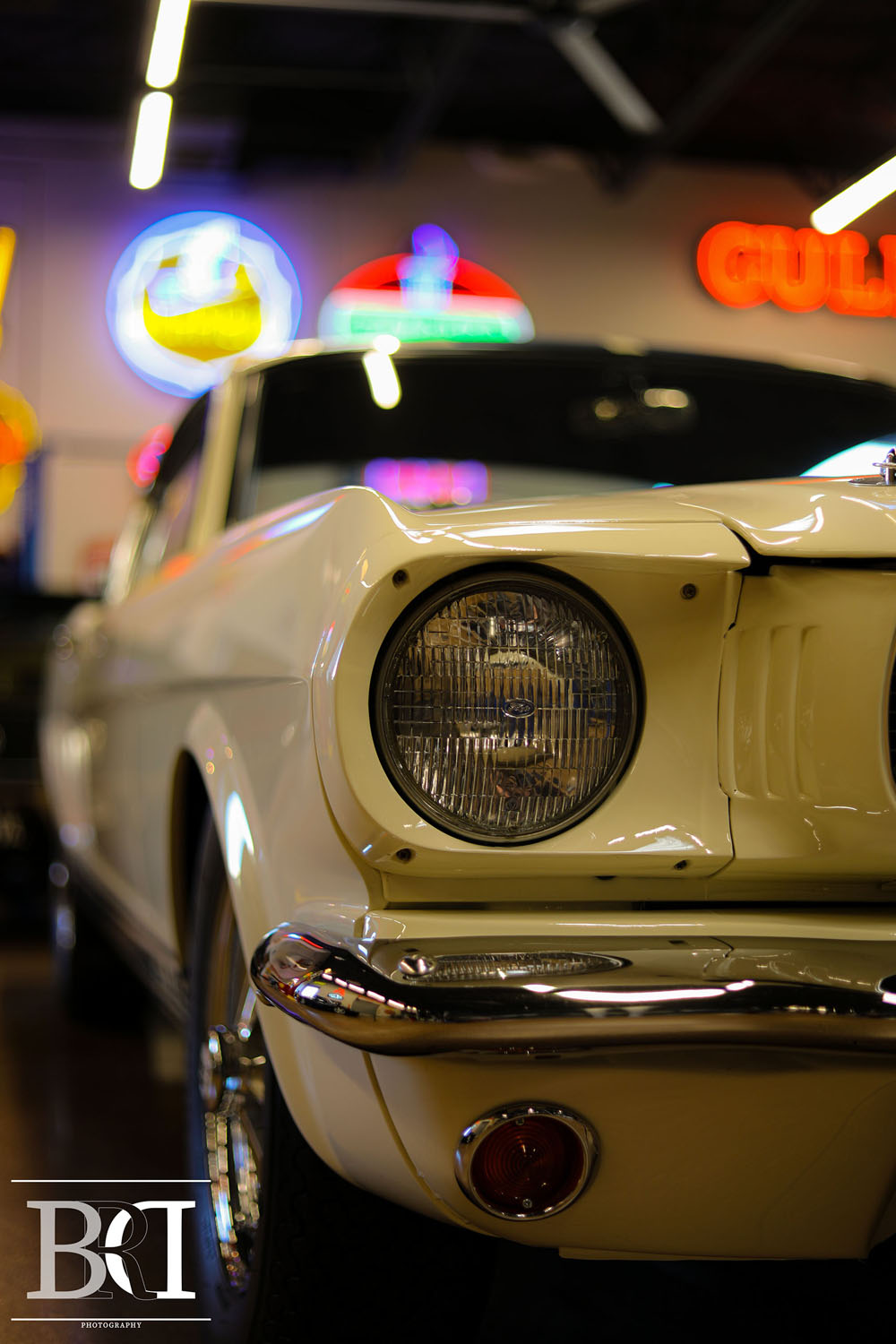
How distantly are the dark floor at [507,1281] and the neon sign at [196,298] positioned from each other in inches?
281

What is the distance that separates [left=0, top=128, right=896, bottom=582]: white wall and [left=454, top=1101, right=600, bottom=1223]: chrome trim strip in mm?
8232

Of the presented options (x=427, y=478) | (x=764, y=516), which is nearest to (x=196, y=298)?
(x=427, y=478)

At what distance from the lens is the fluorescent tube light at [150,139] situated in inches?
249

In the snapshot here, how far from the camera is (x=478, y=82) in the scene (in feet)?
29.1

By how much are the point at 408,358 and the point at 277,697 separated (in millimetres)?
1070

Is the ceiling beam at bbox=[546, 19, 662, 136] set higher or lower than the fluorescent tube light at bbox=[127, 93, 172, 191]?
higher

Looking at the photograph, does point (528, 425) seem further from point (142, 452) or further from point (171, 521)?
point (142, 452)

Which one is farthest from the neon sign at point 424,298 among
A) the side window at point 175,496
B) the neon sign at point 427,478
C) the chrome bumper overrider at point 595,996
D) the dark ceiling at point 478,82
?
the chrome bumper overrider at point 595,996

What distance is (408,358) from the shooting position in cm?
220

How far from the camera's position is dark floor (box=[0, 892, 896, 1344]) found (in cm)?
167

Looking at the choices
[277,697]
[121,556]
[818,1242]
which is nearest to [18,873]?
[121,556]

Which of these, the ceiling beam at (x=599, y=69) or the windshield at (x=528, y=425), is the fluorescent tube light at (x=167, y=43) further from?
the windshield at (x=528, y=425)

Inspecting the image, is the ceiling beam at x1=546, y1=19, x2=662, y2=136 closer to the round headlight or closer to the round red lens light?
the round headlight

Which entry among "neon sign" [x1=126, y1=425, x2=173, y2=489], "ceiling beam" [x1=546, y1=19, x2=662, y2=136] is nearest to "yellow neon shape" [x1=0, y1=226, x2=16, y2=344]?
"neon sign" [x1=126, y1=425, x2=173, y2=489]
